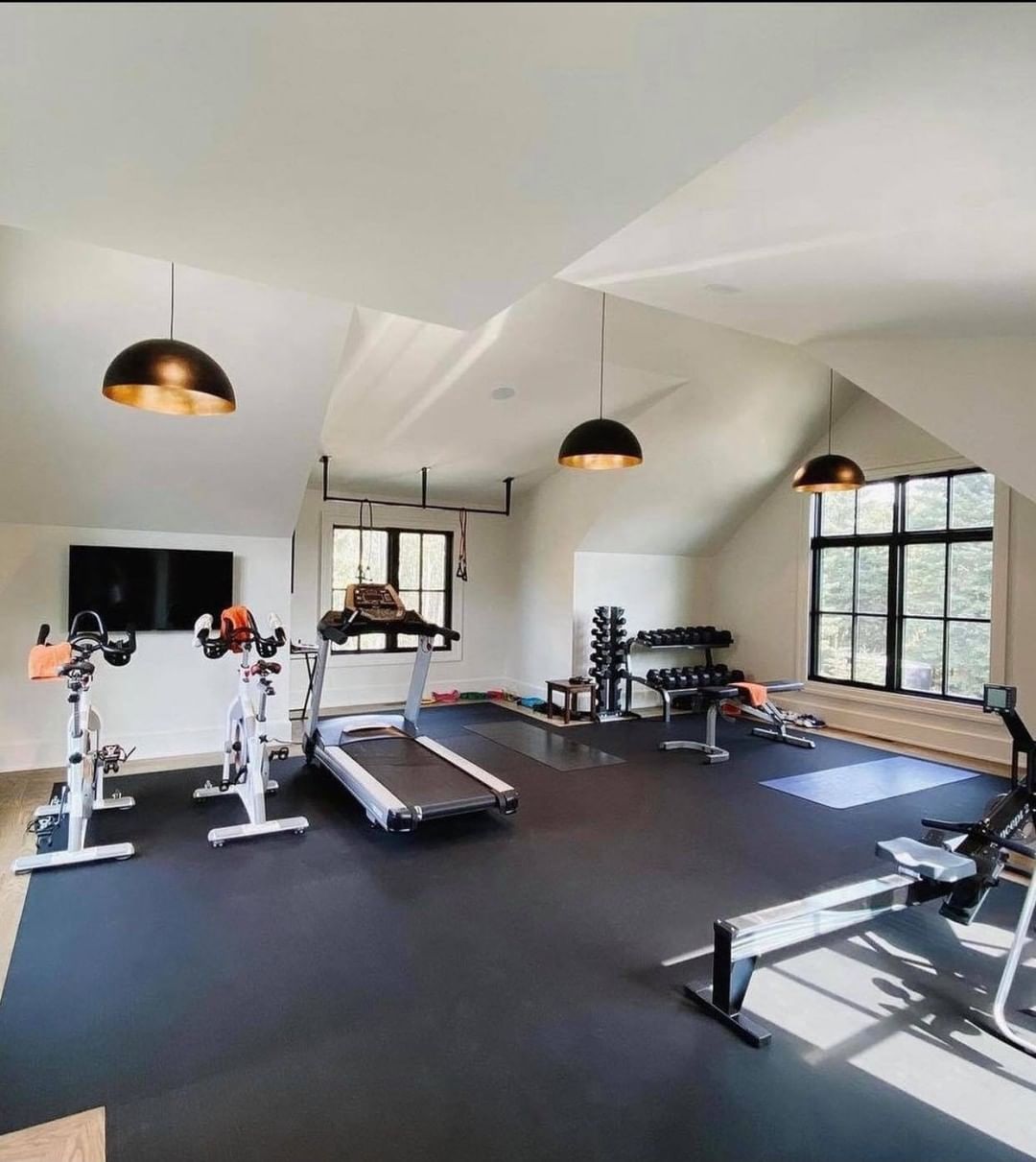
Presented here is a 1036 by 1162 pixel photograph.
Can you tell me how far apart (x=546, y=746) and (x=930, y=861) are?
3.96 metres

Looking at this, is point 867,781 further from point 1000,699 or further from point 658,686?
point 1000,699

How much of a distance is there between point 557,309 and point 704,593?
5324 mm

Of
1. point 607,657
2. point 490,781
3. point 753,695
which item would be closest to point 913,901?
point 490,781

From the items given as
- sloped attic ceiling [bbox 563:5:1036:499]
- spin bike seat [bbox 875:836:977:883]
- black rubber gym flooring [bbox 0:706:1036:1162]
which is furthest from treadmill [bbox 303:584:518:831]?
sloped attic ceiling [bbox 563:5:1036:499]

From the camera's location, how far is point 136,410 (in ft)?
15.2

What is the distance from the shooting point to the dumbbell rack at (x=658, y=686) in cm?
758

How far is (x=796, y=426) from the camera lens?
733cm

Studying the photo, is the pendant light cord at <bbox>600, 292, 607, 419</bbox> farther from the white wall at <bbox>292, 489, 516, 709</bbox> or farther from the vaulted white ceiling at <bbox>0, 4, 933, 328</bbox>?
the white wall at <bbox>292, 489, 516, 709</bbox>

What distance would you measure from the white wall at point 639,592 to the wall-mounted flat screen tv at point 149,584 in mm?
3965

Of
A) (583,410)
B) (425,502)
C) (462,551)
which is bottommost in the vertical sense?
(462,551)

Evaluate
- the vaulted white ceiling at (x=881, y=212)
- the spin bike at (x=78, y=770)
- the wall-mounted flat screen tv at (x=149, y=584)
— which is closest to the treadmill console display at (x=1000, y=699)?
the vaulted white ceiling at (x=881, y=212)

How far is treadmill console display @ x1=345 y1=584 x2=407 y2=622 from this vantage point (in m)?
5.13

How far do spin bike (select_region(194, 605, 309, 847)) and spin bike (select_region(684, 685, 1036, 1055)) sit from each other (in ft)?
8.77

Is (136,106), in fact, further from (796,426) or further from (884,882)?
(796,426)
